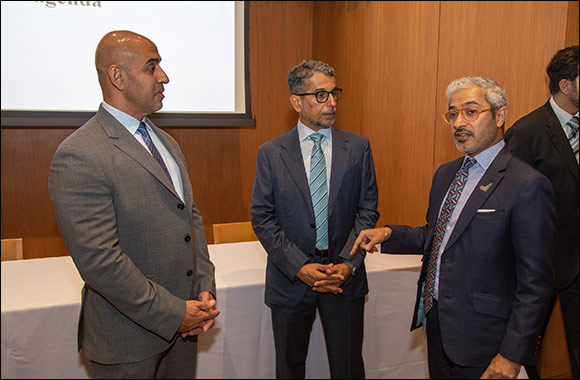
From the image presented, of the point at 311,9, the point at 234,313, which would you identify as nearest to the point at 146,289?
the point at 234,313

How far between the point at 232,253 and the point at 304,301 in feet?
1.27

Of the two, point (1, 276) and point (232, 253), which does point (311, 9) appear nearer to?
point (232, 253)

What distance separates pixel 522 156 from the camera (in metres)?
1.70

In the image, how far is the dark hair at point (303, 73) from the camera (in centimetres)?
181

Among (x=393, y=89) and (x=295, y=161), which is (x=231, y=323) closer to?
(x=295, y=161)

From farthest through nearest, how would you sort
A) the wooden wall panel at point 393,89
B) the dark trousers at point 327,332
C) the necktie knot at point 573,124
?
the wooden wall panel at point 393,89
the dark trousers at point 327,332
the necktie knot at point 573,124

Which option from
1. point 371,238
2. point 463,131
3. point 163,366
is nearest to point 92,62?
point 163,366

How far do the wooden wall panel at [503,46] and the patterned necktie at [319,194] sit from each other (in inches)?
36.0

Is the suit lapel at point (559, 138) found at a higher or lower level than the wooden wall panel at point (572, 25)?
lower

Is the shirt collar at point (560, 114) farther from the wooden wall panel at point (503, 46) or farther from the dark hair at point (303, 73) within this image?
the dark hair at point (303, 73)

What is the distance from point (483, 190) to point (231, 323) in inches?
49.6

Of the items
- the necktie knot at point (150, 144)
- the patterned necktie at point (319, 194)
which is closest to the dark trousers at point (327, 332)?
the patterned necktie at point (319, 194)

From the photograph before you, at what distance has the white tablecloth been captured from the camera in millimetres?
1121

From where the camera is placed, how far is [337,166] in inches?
73.1
